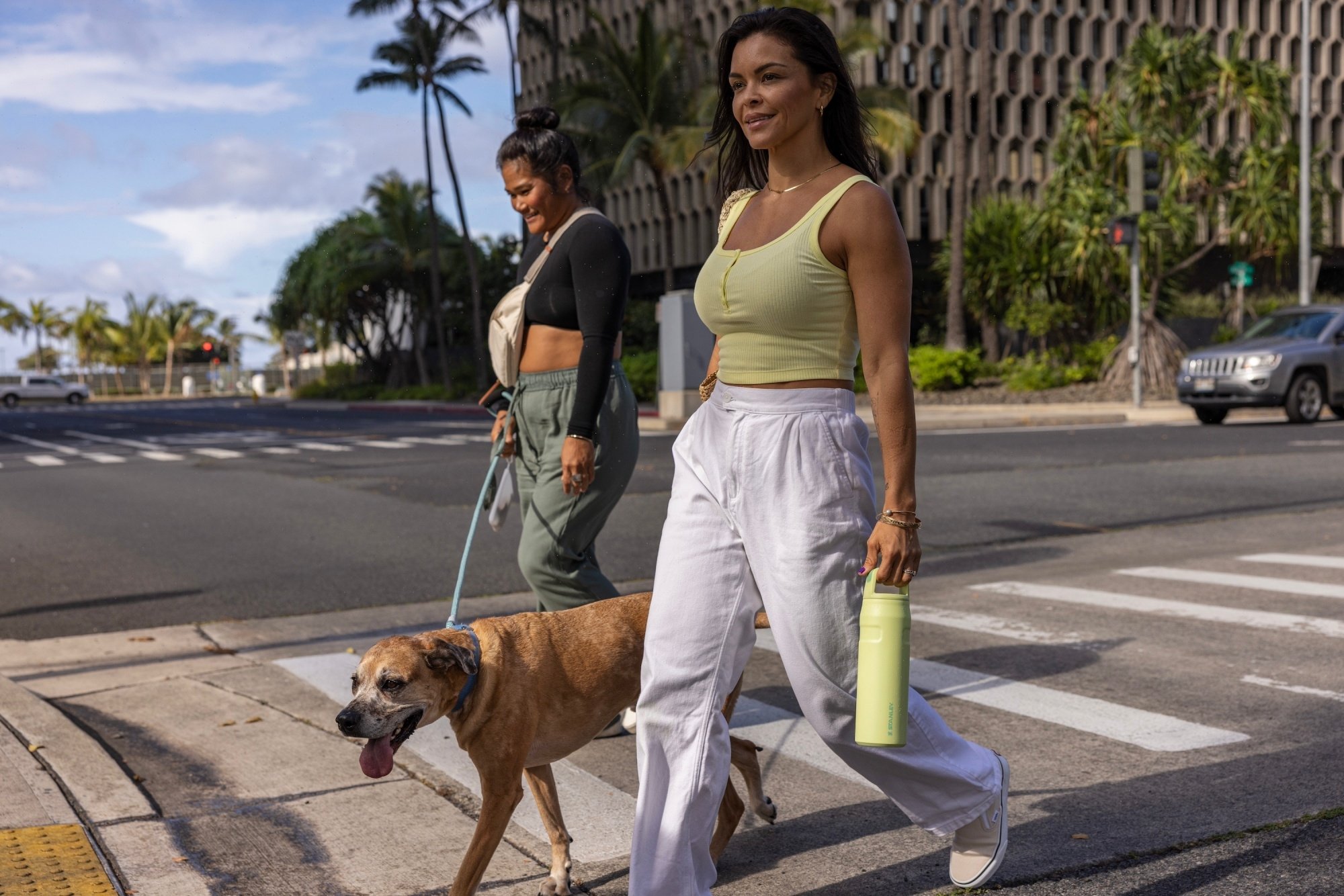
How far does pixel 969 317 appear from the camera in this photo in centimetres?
4375

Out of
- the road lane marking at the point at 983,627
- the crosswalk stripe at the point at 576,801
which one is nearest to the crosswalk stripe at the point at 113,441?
the road lane marking at the point at 983,627

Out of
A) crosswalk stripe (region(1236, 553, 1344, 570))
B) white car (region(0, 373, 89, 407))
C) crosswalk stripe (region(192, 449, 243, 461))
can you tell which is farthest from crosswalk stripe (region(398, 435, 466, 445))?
white car (region(0, 373, 89, 407))

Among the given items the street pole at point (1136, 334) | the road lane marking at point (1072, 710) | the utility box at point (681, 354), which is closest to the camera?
the road lane marking at point (1072, 710)

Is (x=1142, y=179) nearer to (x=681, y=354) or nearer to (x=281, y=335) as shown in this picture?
(x=681, y=354)

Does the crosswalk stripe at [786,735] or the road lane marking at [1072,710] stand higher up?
the road lane marking at [1072,710]

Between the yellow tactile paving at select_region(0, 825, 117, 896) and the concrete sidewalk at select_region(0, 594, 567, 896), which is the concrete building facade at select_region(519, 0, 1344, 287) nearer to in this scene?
the concrete sidewalk at select_region(0, 594, 567, 896)

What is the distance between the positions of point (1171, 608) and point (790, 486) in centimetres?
484

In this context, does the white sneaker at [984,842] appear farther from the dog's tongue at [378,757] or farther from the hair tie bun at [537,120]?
the hair tie bun at [537,120]

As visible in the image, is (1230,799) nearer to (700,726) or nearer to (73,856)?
(700,726)

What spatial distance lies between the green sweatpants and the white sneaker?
1618 mm

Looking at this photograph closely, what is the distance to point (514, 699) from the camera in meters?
3.11

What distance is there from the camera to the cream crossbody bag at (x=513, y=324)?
172 inches

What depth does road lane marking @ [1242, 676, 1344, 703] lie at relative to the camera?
16.6 ft

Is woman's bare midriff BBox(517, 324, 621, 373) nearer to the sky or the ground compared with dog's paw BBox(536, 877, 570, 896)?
nearer to the sky
